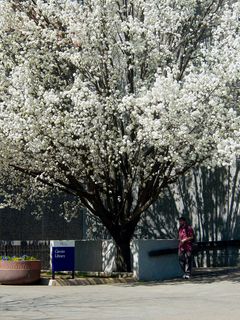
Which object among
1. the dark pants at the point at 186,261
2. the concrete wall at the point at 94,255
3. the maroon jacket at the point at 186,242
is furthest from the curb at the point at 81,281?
the concrete wall at the point at 94,255

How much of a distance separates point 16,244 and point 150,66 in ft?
24.0

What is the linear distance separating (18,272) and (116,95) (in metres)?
5.65

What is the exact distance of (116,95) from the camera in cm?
2012

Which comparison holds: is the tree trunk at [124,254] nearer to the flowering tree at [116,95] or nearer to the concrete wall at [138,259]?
the flowering tree at [116,95]

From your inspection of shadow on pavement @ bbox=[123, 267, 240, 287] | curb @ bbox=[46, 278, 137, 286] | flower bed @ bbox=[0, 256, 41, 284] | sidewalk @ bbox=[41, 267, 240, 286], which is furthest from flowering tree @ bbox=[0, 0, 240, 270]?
flower bed @ bbox=[0, 256, 41, 284]

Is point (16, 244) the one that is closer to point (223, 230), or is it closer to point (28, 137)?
point (28, 137)

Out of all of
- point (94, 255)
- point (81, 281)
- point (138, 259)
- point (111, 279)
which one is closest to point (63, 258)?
point (81, 281)

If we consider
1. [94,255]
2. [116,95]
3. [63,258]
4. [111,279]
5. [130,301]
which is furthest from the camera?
[94,255]

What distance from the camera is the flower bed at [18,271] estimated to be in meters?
20.4

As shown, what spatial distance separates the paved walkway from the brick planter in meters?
0.78

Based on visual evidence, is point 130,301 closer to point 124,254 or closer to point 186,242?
point 186,242

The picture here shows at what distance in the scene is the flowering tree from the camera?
19000 mm

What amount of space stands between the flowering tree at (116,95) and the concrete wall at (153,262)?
→ 1.02m

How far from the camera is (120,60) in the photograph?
2102 cm
